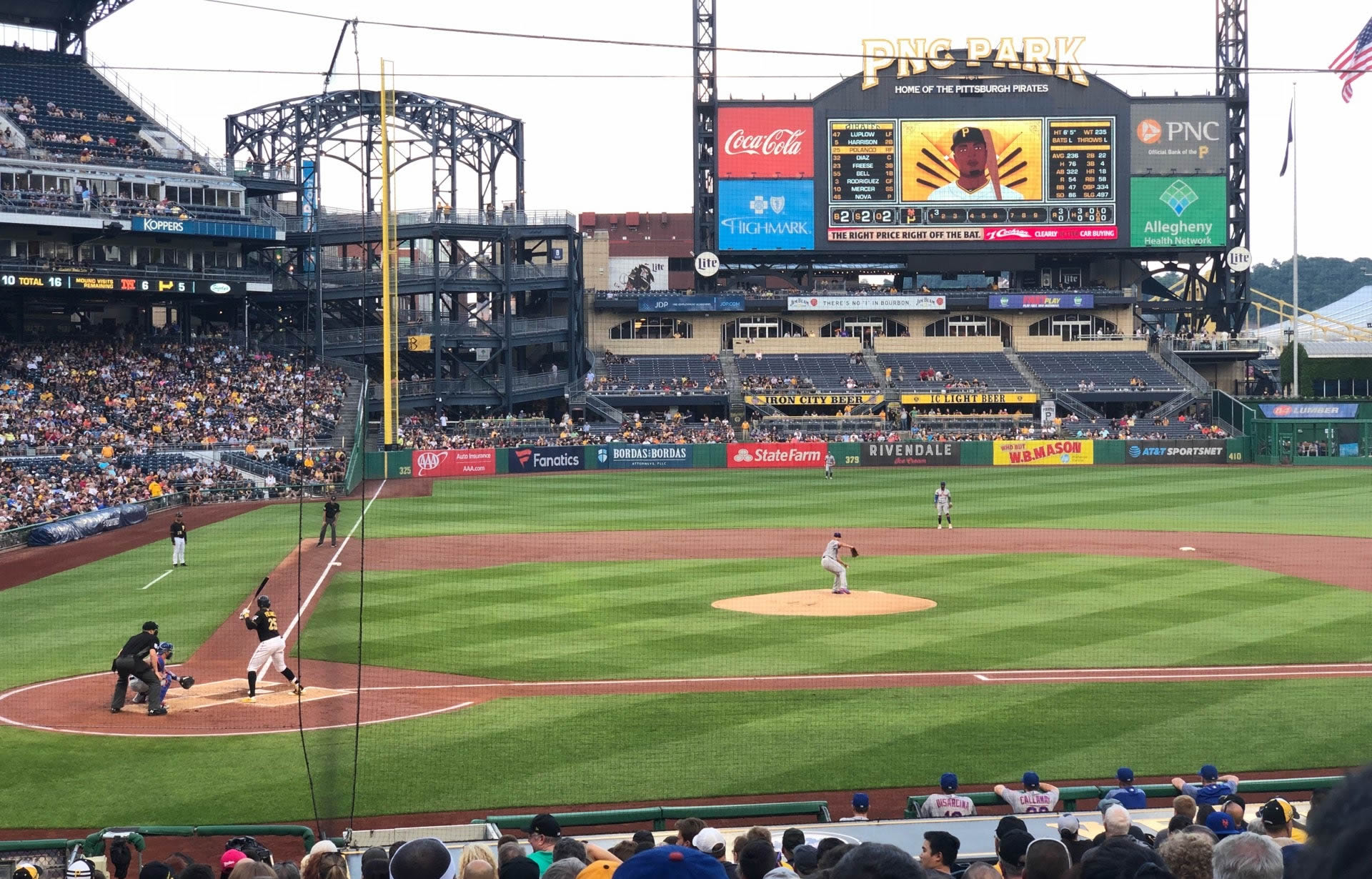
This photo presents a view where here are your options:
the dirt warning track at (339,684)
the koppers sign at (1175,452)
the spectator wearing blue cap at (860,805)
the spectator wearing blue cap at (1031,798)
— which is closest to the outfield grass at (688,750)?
the dirt warning track at (339,684)

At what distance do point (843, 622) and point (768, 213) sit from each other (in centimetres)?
5366

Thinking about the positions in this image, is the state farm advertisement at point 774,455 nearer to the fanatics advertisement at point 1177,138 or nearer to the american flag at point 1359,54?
the fanatics advertisement at point 1177,138

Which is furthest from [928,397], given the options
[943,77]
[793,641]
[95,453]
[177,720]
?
[177,720]

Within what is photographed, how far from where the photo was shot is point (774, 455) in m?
67.8

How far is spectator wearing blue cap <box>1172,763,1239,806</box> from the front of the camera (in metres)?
12.4

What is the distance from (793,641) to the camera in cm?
2383

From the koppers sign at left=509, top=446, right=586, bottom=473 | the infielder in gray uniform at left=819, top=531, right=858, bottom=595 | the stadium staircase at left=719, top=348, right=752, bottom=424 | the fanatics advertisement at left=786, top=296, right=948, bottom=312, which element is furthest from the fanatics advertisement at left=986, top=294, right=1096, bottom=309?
the infielder in gray uniform at left=819, top=531, right=858, bottom=595

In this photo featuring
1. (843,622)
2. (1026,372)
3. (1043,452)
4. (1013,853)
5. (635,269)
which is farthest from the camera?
(635,269)

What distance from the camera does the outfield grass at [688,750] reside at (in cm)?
1535

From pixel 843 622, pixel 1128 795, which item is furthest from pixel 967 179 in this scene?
pixel 1128 795

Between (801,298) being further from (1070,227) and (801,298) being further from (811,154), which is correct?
(1070,227)

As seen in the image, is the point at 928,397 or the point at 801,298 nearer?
the point at 928,397

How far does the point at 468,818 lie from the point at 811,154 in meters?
65.3

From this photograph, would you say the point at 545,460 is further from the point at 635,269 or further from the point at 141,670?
the point at 141,670
